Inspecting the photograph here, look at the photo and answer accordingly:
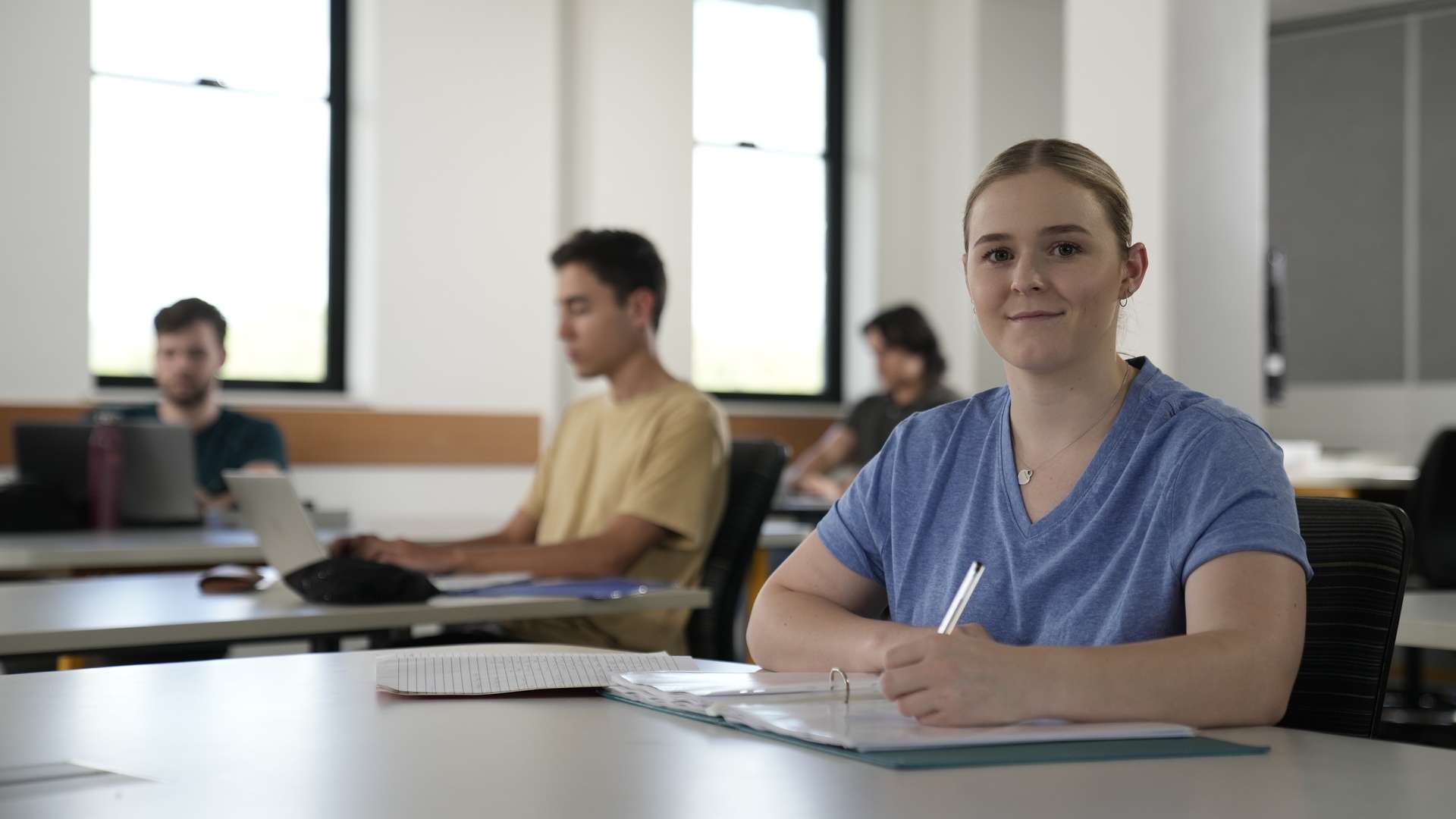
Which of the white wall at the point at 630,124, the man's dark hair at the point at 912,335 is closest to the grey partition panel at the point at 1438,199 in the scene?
the man's dark hair at the point at 912,335

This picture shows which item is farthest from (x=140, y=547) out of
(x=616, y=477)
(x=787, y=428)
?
(x=787, y=428)

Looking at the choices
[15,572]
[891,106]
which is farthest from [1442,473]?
[15,572]

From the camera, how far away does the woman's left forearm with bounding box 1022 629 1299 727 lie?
1.16 m

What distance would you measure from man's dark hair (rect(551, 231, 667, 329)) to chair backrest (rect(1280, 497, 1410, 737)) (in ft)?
5.81

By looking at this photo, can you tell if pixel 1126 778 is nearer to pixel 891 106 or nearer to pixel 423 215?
pixel 423 215

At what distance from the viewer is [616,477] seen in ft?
9.53

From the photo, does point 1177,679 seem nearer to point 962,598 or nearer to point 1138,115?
point 962,598

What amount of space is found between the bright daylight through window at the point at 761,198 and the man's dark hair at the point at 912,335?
103cm

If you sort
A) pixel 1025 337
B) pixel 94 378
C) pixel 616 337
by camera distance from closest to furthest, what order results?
pixel 1025 337 → pixel 616 337 → pixel 94 378

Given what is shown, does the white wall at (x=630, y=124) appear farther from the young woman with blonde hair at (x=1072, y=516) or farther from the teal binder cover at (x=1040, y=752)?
the teal binder cover at (x=1040, y=752)

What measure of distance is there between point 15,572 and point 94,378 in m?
1.89

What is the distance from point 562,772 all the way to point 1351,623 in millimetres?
762

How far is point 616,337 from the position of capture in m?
3.02

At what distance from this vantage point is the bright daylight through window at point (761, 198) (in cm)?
684
